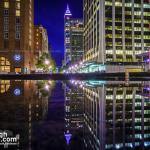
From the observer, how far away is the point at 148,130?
38.4 ft

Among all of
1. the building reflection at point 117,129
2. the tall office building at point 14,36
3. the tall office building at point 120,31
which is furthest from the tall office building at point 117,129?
the tall office building at point 120,31

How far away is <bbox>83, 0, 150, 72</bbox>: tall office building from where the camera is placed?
14184cm

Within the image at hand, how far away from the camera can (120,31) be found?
147 meters

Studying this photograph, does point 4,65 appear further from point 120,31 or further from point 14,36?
point 120,31

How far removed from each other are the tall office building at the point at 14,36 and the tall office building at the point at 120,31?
123 ft

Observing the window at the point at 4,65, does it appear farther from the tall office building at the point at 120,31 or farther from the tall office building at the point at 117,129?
the tall office building at the point at 117,129

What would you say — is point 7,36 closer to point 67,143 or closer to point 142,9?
point 142,9

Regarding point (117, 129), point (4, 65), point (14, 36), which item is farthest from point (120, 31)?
point (117, 129)

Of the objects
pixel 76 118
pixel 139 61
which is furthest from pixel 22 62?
pixel 76 118

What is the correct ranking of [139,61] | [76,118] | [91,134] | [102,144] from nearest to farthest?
[102,144] < [91,134] < [76,118] < [139,61]

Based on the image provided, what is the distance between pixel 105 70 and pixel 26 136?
12579 cm

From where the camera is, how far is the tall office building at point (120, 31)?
14184cm

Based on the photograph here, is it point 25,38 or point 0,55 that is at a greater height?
point 25,38

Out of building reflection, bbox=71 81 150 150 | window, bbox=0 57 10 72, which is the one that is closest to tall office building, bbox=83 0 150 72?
window, bbox=0 57 10 72
